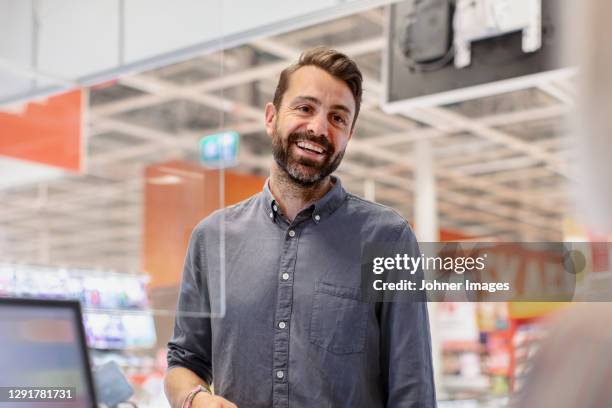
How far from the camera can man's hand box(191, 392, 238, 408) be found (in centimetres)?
166

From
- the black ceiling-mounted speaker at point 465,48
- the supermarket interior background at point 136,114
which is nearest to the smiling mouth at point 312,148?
the supermarket interior background at point 136,114

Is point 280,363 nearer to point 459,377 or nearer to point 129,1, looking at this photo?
point 129,1

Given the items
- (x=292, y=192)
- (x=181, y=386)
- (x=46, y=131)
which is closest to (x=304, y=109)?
(x=292, y=192)

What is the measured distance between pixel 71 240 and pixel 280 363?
3.08m

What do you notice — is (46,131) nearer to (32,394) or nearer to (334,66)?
(334,66)

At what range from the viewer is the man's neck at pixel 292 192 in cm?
191

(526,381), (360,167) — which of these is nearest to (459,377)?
(360,167)

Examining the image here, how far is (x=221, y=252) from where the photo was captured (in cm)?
195

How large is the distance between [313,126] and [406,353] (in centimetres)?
52

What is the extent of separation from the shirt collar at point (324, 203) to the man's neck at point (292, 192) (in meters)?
0.02

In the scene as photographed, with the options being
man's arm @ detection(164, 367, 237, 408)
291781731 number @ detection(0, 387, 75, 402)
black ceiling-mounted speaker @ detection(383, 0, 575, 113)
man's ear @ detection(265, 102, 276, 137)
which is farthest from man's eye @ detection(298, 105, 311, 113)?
Result: black ceiling-mounted speaker @ detection(383, 0, 575, 113)

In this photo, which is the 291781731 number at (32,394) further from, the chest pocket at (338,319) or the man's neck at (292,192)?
the man's neck at (292,192)

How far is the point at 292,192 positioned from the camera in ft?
Result: 6.32

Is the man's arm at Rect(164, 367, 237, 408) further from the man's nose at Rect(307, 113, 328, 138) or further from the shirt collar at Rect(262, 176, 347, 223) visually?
the man's nose at Rect(307, 113, 328, 138)
